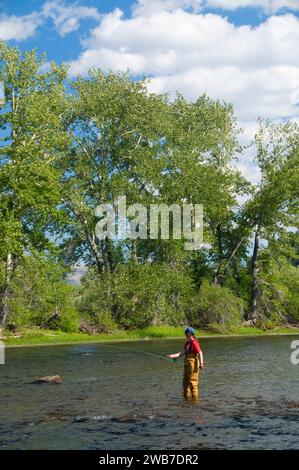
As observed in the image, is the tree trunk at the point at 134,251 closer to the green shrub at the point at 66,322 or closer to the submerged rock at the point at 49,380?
the green shrub at the point at 66,322

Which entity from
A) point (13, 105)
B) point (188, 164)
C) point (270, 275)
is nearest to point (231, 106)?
point (188, 164)

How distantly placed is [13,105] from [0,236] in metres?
11.4

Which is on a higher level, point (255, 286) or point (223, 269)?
point (223, 269)

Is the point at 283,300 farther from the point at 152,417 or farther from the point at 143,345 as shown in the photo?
the point at 152,417

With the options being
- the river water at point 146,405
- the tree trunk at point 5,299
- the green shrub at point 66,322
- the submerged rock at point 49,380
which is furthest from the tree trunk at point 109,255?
the submerged rock at point 49,380

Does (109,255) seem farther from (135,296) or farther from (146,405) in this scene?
(146,405)

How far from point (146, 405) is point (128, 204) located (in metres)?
38.7

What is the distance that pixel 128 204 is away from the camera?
5762 cm

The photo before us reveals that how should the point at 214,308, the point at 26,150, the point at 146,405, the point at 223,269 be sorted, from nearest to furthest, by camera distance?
the point at 146,405
the point at 26,150
the point at 214,308
the point at 223,269

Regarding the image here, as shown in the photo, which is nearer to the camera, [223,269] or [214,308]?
[214,308]

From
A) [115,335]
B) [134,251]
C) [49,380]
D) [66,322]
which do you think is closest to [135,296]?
[115,335]

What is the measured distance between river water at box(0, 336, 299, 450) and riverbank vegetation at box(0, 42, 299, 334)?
50.9 ft

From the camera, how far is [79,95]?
190 ft

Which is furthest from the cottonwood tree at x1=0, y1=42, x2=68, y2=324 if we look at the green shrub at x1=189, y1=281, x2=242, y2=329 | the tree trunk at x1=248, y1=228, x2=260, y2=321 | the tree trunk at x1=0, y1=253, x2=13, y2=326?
the tree trunk at x1=248, y1=228, x2=260, y2=321
